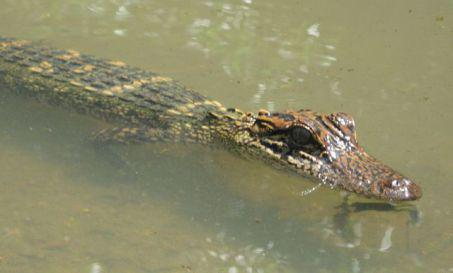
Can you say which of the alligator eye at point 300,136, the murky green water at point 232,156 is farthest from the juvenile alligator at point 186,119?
the murky green water at point 232,156

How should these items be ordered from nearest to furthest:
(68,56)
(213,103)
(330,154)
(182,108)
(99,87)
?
(330,154), (182,108), (213,103), (99,87), (68,56)

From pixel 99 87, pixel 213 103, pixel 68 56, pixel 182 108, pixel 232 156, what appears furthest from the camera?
pixel 68 56

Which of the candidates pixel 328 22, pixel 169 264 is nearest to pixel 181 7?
pixel 328 22

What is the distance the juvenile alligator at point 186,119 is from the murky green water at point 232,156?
218 mm

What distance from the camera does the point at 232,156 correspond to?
6383mm

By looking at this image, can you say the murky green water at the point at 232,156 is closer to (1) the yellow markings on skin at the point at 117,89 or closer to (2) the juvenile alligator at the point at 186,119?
(2) the juvenile alligator at the point at 186,119

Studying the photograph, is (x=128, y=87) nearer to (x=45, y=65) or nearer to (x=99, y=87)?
(x=99, y=87)

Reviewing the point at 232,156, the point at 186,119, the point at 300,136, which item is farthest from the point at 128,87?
the point at 300,136

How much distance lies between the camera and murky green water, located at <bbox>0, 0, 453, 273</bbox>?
5078 millimetres

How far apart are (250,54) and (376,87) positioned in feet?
5.25

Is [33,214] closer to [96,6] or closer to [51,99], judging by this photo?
[51,99]

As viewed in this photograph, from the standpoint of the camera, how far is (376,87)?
7.47m

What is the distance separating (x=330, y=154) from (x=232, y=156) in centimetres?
119

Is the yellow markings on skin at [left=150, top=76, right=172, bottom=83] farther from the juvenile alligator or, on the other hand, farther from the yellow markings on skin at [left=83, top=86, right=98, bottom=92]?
the yellow markings on skin at [left=83, top=86, right=98, bottom=92]
